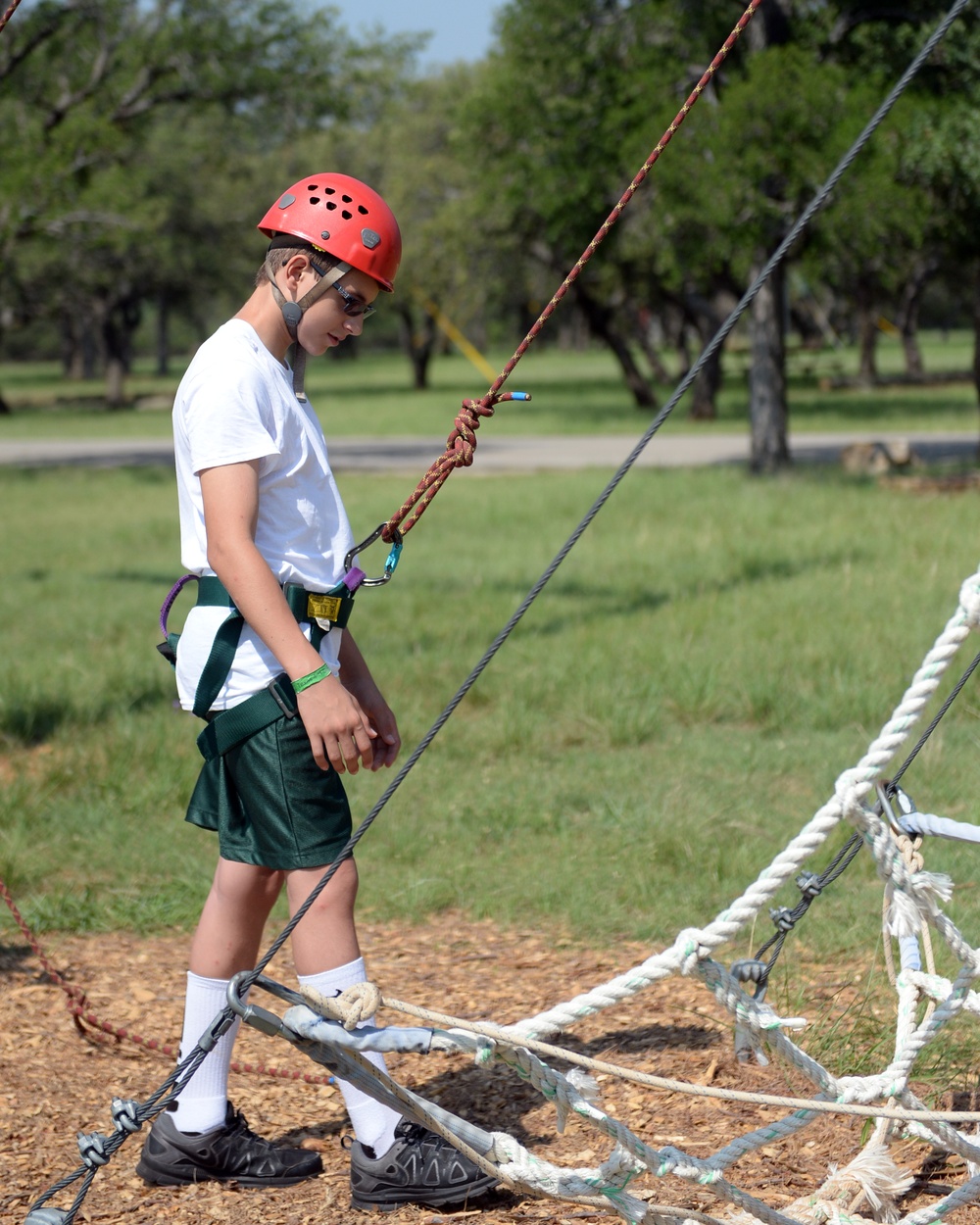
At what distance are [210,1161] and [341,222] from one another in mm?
1828

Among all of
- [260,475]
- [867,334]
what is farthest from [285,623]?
[867,334]

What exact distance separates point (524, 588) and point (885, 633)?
2.71m

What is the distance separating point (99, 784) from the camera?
18.3 feet

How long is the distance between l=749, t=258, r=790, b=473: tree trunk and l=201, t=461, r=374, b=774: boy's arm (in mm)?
13550

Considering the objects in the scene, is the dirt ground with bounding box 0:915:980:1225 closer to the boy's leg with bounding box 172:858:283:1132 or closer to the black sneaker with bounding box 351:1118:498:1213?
the black sneaker with bounding box 351:1118:498:1213

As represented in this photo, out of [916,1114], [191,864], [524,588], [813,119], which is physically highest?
[813,119]

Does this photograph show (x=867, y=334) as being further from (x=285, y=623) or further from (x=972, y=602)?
(x=285, y=623)

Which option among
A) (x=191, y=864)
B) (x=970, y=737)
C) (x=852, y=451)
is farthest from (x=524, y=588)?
(x=852, y=451)

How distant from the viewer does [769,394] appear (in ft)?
51.3

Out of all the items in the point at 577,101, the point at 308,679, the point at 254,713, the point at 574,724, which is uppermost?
the point at 577,101

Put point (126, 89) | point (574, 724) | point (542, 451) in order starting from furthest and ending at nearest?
1. point (542, 451)
2. point (126, 89)
3. point (574, 724)

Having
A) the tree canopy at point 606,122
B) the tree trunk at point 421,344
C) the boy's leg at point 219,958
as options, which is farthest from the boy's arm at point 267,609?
the tree trunk at point 421,344

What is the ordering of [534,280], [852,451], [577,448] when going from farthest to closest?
[534,280] → [577,448] → [852,451]

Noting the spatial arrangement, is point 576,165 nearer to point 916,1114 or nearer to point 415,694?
point 415,694
